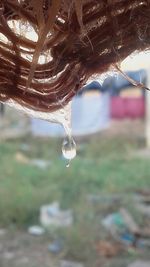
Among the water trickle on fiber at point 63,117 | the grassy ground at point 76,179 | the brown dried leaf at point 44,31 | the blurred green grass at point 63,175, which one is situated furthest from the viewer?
the blurred green grass at point 63,175

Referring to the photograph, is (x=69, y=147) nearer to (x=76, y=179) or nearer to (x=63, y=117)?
→ (x=63, y=117)

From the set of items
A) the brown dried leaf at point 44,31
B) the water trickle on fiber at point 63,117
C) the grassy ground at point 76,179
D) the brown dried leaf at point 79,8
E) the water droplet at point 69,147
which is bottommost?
the water droplet at point 69,147

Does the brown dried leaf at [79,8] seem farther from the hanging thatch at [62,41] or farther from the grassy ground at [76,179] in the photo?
the grassy ground at [76,179]

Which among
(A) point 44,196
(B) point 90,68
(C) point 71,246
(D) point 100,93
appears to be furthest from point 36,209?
(B) point 90,68

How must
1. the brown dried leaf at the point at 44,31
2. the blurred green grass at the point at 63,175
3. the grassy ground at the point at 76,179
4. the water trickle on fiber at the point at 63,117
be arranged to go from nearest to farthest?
the brown dried leaf at the point at 44,31, the water trickle on fiber at the point at 63,117, the grassy ground at the point at 76,179, the blurred green grass at the point at 63,175

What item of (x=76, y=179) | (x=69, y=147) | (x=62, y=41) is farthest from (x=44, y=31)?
(x=76, y=179)

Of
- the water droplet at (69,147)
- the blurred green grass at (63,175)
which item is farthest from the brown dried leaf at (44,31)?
the blurred green grass at (63,175)

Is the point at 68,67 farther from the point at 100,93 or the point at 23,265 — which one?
the point at 100,93
